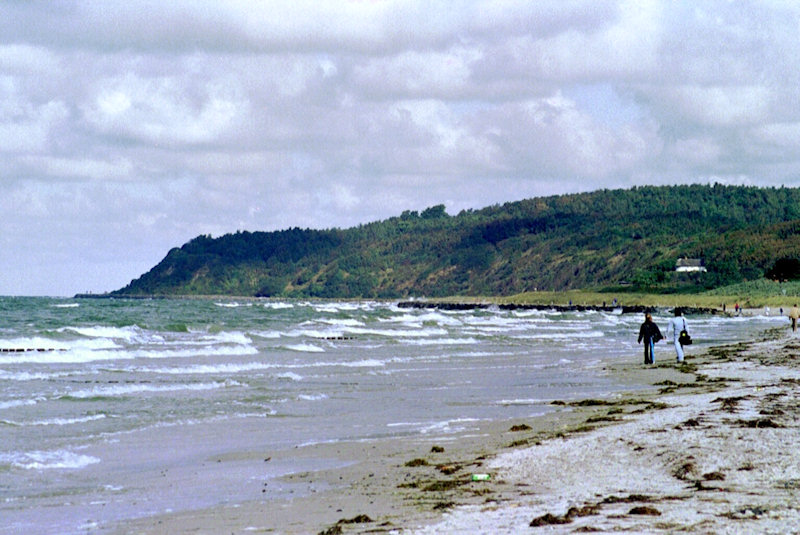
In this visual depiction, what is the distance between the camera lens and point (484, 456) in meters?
12.7

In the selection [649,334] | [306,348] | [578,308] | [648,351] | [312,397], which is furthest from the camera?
[578,308]

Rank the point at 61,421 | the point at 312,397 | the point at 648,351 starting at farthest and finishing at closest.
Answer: the point at 648,351 → the point at 312,397 → the point at 61,421

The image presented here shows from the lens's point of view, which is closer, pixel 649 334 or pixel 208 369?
pixel 208 369

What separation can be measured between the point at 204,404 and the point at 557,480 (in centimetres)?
1125

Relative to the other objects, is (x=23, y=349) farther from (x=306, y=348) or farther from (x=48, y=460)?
(x=48, y=460)

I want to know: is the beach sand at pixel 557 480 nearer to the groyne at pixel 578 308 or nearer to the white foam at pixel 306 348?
the white foam at pixel 306 348

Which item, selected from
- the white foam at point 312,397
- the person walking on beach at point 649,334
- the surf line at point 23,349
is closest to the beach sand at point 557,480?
the white foam at point 312,397

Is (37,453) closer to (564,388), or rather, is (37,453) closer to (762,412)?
(762,412)

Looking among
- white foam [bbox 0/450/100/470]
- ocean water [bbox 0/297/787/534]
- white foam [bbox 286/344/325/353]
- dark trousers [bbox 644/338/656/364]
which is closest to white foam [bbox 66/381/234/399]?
ocean water [bbox 0/297/787/534]

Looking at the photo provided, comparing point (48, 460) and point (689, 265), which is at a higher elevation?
point (689, 265)

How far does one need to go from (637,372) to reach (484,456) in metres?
15.8

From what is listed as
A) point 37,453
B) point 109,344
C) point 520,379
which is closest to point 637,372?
point 520,379

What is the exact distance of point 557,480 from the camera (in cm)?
1037

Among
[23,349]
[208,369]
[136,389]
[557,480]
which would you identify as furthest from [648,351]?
[23,349]
